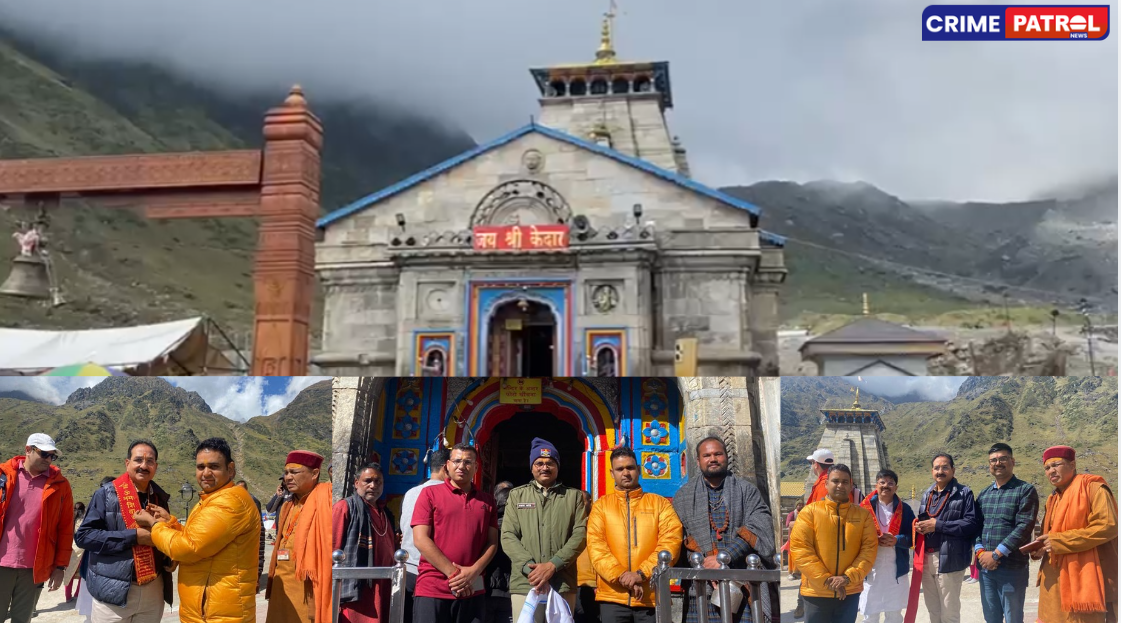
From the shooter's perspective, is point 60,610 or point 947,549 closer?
point 947,549

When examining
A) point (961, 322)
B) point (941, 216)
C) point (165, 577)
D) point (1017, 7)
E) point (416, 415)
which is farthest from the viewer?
point (941, 216)

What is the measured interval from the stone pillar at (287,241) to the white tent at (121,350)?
1.71m

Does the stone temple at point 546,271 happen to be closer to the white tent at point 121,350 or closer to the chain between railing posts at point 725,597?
the white tent at point 121,350

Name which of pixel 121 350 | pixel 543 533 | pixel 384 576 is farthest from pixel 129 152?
pixel 543 533

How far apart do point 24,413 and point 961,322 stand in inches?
696

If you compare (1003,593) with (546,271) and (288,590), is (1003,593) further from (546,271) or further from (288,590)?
(546,271)

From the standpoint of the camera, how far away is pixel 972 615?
244 inches

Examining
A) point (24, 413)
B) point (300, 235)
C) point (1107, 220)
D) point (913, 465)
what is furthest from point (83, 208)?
point (1107, 220)

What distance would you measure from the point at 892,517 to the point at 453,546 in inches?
108

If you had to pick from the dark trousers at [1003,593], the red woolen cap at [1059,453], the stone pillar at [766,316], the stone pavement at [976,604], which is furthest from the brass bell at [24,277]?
the red woolen cap at [1059,453]

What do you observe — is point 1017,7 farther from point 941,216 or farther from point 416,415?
point 416,415

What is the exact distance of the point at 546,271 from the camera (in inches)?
679

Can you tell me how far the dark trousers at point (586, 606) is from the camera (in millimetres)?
5902

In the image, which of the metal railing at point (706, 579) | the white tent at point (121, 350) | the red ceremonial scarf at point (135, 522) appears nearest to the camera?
the metal railing at point (706, 579)
